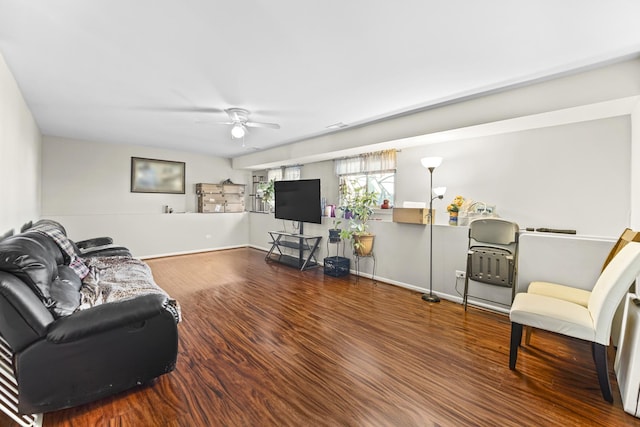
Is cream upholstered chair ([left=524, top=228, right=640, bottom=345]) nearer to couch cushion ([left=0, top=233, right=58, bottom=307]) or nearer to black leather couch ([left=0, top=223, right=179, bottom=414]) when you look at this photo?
black leather couch ([left=0, top=223, right=179, bottom=414])

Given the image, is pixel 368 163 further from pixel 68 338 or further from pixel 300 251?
pixel 68 338

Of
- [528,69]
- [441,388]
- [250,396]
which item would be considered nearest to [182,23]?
[250,396]

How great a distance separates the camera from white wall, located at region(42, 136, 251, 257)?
5.16m

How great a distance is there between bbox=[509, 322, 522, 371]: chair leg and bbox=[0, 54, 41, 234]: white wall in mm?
4262

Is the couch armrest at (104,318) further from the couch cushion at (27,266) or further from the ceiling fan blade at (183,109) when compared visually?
the ceiling fan blade at (183,109)

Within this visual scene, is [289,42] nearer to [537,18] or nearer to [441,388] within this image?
[537,18]

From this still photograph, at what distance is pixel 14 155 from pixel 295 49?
122 inches

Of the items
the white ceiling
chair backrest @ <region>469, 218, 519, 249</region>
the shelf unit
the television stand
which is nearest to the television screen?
the television stand

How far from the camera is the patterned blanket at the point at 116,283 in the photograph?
7.07 ft

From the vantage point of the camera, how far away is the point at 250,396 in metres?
1.74

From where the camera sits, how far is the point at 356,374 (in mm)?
1974

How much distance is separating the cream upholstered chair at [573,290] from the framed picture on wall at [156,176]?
6889 millimetres

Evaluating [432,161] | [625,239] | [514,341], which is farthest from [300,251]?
[625,239]

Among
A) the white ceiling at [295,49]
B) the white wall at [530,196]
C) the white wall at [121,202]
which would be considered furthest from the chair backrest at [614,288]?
the white wall at [121,202]
